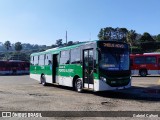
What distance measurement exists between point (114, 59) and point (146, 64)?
20195 mm

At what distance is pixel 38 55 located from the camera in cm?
2716

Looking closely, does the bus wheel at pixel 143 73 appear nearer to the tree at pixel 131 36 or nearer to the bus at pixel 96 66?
the bus at pixel 96 66

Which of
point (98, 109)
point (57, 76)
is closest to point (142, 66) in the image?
point (57, 76)

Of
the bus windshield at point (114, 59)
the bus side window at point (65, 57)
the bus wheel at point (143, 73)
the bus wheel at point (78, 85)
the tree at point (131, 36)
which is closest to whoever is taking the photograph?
the bus windshield at point (114, 59)

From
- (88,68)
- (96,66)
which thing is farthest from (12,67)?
(96,66)

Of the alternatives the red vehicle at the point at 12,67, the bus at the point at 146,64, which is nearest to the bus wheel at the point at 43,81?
the bus at the point at 146,64

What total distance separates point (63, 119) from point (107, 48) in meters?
7.41

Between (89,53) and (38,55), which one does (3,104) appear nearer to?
(89,53)

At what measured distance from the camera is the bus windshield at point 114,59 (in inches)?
635

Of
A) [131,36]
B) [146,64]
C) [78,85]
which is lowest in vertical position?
[78,85]

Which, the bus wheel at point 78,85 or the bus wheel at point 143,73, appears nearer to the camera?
the bus wheel at point 78,85

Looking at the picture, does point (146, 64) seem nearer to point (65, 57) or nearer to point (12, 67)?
point (65, 57)

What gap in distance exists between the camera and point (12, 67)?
59.6 m

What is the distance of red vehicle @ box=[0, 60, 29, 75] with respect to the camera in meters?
58.2
